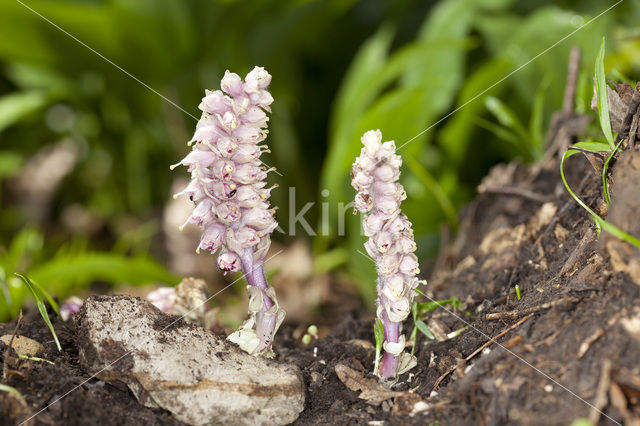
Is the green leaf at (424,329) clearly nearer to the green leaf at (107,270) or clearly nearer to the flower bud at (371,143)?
the flower bud at (371,143)

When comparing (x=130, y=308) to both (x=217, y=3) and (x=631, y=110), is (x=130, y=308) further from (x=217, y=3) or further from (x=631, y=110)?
(x=217, y=3)

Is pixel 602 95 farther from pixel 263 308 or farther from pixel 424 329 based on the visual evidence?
pixel 263 308

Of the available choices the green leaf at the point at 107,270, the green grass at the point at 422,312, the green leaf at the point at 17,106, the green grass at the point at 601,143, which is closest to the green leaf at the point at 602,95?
the green grass at the point at 601,143

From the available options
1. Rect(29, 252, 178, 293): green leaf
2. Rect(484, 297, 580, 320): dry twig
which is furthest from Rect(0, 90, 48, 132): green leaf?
Rect(484, 297, 580, 320): dry twig

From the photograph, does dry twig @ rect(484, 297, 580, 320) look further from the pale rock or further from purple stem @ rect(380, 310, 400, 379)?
A: the pale rock

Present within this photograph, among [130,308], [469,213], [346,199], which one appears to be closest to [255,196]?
[130,308]

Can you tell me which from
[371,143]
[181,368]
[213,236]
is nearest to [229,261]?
[213,236]
